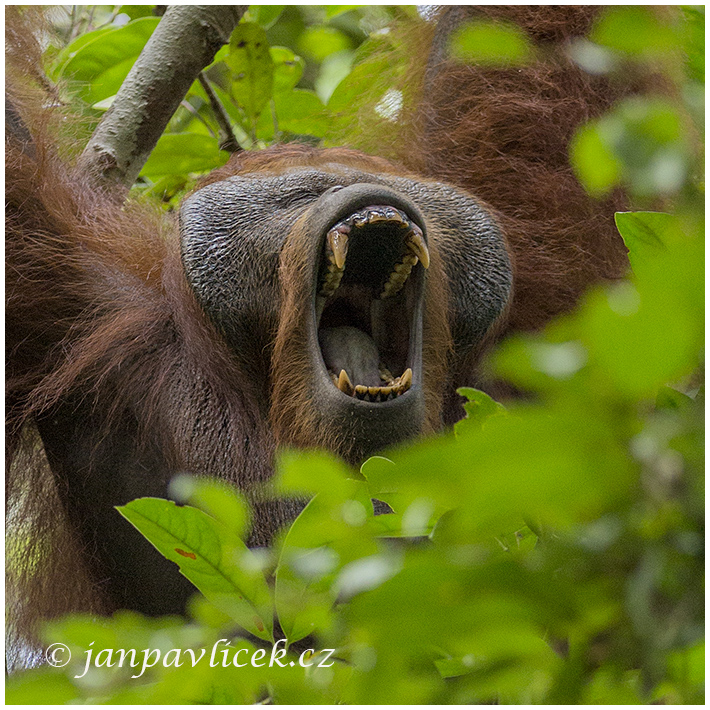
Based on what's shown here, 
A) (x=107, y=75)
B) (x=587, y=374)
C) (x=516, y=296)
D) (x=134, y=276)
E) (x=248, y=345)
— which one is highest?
(x=587, y=374)

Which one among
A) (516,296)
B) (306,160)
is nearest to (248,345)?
(306,160)

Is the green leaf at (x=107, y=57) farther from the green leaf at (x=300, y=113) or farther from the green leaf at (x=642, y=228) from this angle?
the green leaf at (x=642, y=228)

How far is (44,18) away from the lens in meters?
2.40

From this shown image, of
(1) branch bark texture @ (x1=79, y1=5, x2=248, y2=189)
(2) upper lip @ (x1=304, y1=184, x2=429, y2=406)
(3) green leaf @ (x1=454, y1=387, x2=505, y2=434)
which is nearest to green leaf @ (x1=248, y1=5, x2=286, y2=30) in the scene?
(1) branch bark texture @ (x1=79, y1=5, x2=248, y2=189)

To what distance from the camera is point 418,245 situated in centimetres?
191

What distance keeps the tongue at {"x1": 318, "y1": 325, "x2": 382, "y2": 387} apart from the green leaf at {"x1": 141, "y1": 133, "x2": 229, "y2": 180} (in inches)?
30.6

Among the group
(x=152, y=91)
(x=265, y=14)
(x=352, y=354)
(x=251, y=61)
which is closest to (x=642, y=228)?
(x=352, y=354)

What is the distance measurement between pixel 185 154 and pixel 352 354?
0.94 metres

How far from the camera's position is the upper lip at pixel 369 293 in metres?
1.83

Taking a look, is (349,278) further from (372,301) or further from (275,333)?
(275,333)

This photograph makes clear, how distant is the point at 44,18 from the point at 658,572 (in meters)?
2.37

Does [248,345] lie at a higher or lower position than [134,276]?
lower

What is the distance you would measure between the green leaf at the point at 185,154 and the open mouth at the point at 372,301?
2.29 feet

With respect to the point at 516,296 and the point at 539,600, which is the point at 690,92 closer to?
the point at 539,600
